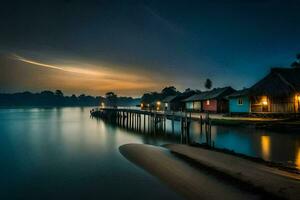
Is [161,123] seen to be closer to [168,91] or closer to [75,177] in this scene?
[75,177]

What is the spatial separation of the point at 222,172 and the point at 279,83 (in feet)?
78.4

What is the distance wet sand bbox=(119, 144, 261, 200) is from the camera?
9.85 m

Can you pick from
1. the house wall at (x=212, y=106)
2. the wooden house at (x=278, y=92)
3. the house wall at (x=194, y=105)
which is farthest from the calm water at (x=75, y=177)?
the house wall at (x=194, y=105)

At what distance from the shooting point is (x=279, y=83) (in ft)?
99.5

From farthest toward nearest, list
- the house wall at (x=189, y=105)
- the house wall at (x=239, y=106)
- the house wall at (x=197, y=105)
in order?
the house wall at (x=189, y=105) → the house wall at (x=197, y=105) → the house wall at (x=239, y=106)

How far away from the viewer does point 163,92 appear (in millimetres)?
106562

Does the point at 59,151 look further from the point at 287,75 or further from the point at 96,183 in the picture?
the point at 287,75

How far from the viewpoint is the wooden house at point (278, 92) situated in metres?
28.4

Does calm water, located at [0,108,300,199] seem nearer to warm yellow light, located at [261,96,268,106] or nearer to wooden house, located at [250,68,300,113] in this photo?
wooden house, located at [250,68,300,113]

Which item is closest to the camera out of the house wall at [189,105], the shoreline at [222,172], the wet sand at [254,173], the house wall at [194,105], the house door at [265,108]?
the wet sand at [254,173]

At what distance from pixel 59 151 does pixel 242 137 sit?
778 inches

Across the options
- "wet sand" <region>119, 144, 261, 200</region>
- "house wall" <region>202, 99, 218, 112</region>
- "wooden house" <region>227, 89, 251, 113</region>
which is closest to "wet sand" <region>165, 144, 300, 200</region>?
"wet sand" <region>119, 144, 261, 200</region>

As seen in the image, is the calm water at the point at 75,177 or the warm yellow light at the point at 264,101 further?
the warm yellow light at the point at 264,101

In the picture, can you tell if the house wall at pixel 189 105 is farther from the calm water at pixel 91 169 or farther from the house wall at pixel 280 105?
the calm water at pixel 91 169
